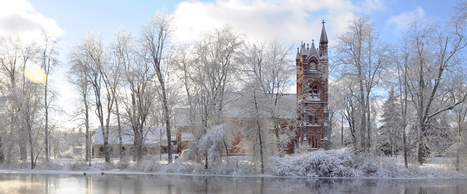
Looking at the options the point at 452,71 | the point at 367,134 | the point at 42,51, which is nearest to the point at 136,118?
the point at 42,51

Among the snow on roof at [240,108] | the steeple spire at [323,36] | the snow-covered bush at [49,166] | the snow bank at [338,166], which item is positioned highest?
the steeple spire at [323,36]

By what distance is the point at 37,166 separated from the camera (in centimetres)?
3112

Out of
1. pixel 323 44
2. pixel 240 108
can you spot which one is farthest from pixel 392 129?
pixel 240 108

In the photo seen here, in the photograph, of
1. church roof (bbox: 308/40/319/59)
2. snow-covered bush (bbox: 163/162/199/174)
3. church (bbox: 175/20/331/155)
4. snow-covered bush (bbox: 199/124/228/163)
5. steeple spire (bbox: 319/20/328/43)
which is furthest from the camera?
church roof (bbox: 308/40/319/59)

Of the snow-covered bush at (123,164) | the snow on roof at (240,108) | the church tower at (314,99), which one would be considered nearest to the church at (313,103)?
the church tower at (314,99)

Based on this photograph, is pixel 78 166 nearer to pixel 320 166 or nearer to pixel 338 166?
pixel 320 166

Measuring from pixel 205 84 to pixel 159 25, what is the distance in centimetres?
723

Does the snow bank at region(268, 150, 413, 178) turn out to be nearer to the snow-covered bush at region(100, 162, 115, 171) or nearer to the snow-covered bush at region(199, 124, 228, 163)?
the snow-covered bush at region(199, 124, 228, 163)

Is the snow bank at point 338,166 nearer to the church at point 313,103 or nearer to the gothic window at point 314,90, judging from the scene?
the church at point 313,103

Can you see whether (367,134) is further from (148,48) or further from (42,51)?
(42,51)

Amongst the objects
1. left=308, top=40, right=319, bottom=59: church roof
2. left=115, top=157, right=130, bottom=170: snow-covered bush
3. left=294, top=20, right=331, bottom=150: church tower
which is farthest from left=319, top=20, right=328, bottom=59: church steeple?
left=115, top=157, right=130, bottom=170: snow-covered bush

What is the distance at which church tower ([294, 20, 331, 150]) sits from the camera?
41.5 m

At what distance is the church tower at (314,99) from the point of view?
41.5 m

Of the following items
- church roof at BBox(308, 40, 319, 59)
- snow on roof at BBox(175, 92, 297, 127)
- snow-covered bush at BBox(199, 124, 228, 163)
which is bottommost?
snow-covered bush at BBox(199, 124, 228, 163)
